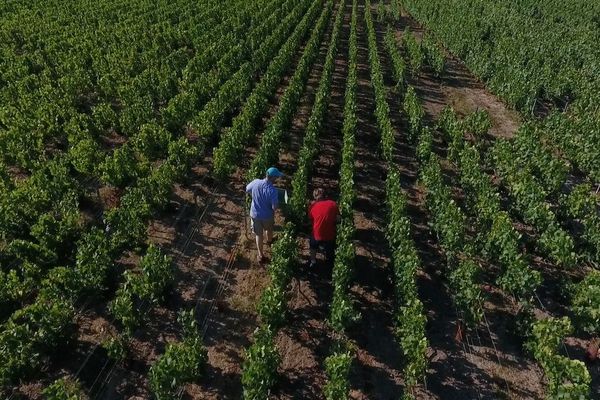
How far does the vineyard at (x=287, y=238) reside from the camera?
9344 mm

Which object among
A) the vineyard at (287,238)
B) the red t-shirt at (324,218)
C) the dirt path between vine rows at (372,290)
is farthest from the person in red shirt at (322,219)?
the dirt path between vine rows at (372,290)

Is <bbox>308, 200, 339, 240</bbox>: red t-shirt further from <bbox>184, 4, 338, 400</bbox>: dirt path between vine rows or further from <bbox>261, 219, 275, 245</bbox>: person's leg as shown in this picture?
<bbox>184, 4, 338, 400</bbox>: dirt path between vine rows

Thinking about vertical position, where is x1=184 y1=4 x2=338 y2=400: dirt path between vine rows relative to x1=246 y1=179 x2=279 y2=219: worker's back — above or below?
below

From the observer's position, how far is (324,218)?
10961mm

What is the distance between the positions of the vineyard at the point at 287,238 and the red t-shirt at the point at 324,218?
761 mm

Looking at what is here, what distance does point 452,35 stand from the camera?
3095cm

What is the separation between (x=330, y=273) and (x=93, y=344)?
5780 millimetres

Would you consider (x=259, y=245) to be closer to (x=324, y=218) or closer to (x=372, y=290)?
(x=324, y=218)

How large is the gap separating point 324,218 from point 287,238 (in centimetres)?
105

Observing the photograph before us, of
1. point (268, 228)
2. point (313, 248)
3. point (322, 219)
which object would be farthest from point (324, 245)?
point (268, 228)

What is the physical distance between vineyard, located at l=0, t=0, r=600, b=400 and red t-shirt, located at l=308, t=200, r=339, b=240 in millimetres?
761

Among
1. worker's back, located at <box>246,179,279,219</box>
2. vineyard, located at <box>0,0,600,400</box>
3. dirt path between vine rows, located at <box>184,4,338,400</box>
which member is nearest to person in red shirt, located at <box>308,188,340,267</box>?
vineyard, located at <box>0,0,600,400</box>

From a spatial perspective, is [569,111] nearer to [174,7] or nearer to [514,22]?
[514,22]

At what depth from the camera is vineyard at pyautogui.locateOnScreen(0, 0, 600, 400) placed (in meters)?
9.34
